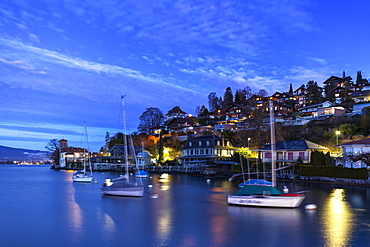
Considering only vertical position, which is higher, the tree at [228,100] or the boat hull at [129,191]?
the tree at [228,100]

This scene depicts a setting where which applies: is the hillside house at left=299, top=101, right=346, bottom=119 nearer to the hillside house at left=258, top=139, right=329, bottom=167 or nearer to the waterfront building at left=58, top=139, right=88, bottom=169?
the hillside house at left=258, top=139, right=329, bottom=167

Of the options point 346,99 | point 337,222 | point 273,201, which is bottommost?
point 337,222

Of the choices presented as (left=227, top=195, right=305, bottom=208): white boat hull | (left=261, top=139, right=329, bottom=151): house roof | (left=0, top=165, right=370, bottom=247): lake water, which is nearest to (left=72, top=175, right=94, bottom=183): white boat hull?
(left=0, top=165, right=370, bottom=247): lake water

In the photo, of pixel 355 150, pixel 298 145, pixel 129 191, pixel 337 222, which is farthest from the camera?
pixel 298 145

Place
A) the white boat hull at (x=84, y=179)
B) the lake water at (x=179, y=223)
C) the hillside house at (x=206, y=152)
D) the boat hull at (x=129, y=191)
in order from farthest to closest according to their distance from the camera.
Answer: the hillside house at (x=206, y=152), the white boat hull at (x=84, y=179), the boat hull at (x=129, y=191), the lake water at (x=179, y=223)

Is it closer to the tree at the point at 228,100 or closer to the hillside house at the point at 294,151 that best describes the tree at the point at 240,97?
the tree at the point at 228,100

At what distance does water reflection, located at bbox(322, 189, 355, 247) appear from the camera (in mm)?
20859

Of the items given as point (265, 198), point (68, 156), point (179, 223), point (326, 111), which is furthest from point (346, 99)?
point (68, 156)

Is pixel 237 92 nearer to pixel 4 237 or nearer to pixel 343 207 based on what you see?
pixel 343 207

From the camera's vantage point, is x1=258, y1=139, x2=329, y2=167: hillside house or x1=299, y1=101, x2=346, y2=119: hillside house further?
x1=299, y1=101, x2=346, y2=119: hillside house

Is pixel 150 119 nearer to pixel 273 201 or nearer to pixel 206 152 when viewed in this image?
pixel 206 152

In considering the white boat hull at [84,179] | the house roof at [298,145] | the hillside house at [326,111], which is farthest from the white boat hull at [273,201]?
the hillside house at [326,111]

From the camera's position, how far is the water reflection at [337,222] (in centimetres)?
2086

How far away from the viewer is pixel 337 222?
85.2 feet
